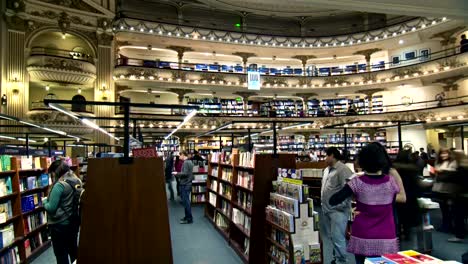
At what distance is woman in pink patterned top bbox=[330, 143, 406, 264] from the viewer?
2.49m

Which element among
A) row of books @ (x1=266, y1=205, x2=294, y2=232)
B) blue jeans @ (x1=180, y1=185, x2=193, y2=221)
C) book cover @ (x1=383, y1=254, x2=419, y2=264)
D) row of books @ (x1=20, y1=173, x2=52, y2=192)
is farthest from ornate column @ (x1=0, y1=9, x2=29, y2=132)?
book cover @ (x1=383, y1=254, x2=419, y2=264)

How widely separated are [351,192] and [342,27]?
24494 mm

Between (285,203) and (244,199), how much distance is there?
4.96 feet

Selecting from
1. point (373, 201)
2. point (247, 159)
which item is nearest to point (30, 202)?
point (247, 159)

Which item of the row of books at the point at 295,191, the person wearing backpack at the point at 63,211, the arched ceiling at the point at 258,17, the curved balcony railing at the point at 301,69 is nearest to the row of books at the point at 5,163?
the person wearing backpack at the point at 63,211

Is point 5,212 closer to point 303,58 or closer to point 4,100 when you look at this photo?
point 4,100

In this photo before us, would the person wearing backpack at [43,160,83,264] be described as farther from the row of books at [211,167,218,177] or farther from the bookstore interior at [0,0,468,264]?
the row of books at [211,167,218,177]

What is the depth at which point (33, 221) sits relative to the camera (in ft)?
19.0

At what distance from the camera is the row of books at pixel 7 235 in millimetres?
4543

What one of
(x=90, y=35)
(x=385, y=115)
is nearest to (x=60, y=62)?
(x=90, y=35)

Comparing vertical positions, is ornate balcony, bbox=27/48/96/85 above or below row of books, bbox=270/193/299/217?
above

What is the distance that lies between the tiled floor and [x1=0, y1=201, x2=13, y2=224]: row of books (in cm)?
97

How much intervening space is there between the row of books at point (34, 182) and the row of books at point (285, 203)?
4.10m

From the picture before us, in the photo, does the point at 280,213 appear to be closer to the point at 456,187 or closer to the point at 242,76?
the point at 456,187
